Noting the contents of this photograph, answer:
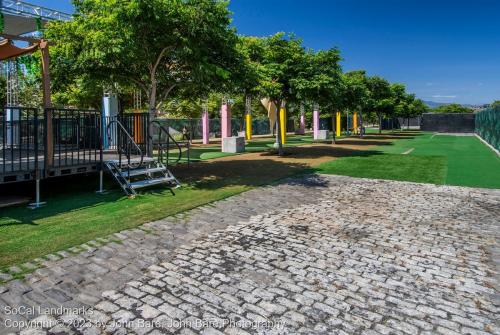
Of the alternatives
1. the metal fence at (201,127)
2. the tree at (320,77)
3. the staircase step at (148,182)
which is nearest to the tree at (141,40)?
the staircase step at (148,182)

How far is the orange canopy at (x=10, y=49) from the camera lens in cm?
839

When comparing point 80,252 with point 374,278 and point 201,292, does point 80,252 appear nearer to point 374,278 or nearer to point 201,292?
point 201,292

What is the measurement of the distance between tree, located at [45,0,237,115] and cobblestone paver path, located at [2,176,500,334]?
13.9 feet

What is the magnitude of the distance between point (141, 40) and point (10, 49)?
3.20 meters

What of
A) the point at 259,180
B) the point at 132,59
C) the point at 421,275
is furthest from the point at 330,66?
the point at 421,275

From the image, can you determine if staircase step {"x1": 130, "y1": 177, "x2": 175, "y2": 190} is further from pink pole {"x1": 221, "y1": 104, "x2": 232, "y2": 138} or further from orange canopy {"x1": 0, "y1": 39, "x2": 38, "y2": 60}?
pink pole {"x1": 221, "y1": 104, "x2": 232, "y2": 138}

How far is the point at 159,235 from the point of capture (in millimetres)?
5566

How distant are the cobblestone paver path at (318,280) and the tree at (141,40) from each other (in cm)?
424

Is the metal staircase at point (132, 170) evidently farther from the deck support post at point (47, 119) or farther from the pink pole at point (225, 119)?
the pink pole at point (225, 119)

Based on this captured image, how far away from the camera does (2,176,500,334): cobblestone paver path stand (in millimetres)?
3277

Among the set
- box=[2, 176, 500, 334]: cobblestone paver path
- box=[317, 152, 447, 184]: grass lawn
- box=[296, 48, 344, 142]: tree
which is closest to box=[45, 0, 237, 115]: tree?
box=[2, 176, 500, 334]: cobblestone paver path

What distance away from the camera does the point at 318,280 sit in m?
4.15

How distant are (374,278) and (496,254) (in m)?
2.14

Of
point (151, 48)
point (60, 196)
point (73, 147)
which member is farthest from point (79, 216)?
point (151, 48)
